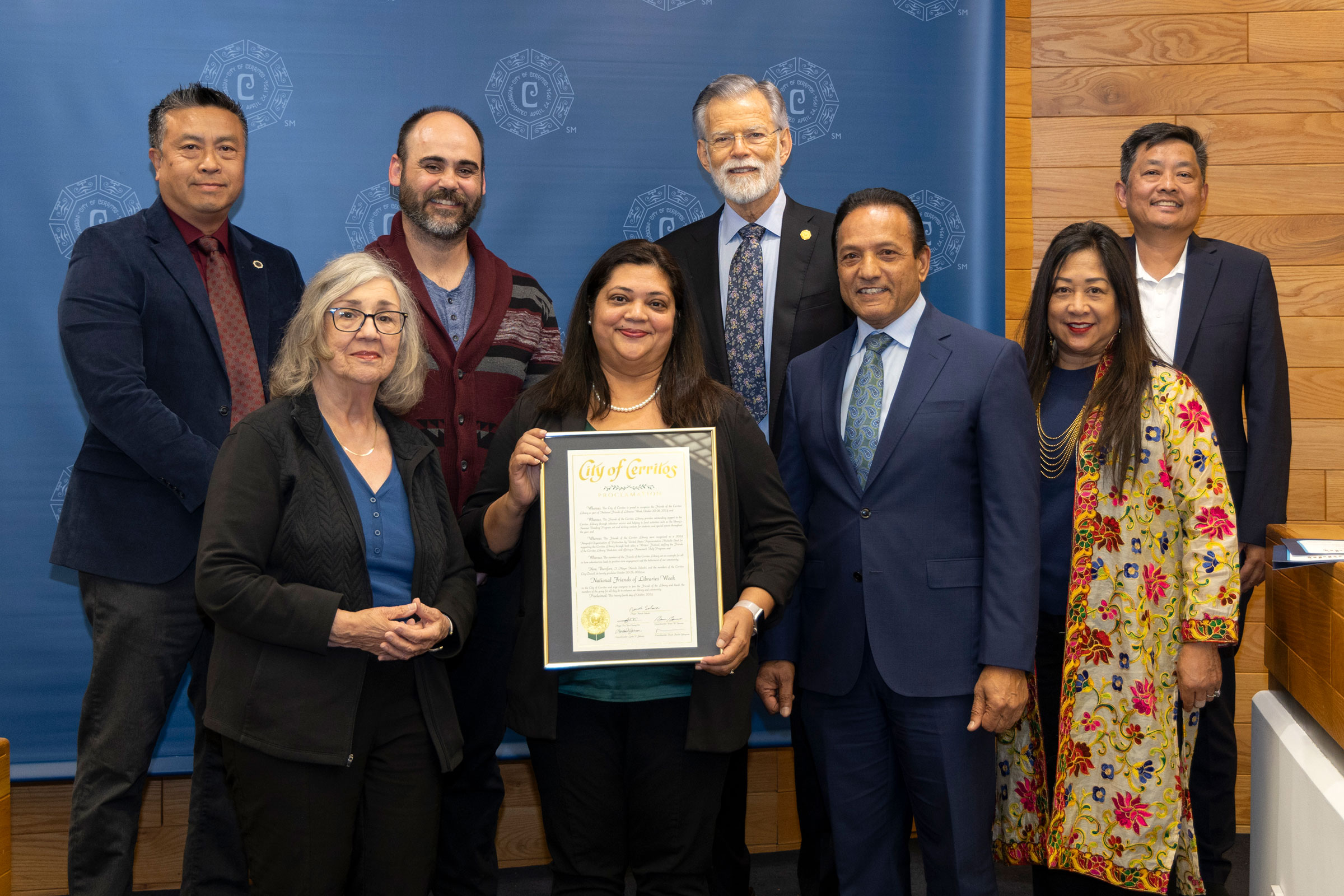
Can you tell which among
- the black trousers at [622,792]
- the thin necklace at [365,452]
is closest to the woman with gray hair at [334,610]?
the thin necklace at [365,452]

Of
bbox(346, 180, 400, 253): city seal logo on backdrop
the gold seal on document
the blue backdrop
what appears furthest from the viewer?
bbox(346, 180, 400, 253): city seal logo on backdrop

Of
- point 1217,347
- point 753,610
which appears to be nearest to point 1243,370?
point 1217,347

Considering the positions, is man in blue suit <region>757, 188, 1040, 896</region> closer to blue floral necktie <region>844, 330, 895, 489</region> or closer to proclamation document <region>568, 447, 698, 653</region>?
blue floral necktie <region>844, 330, 895, 489</region>

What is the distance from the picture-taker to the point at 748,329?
110 inches

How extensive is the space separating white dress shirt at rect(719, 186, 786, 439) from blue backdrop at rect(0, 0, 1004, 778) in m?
0.52

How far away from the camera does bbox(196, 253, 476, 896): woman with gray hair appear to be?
182 centimetres

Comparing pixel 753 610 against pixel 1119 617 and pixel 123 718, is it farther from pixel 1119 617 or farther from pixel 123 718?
pixel 123 718

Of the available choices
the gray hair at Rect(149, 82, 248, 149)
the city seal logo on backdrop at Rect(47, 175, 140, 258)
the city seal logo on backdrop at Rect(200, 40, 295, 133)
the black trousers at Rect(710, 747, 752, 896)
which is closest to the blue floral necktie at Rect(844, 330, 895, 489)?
the black trousers at Rect(710, 747, 752, 896)

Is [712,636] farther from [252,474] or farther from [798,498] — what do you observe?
[252,474]

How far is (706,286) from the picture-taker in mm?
2904

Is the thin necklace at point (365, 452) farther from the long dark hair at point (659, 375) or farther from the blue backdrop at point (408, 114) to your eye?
the blue backdrop at point (408, 114)

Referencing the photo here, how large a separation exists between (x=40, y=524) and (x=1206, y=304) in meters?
3.78

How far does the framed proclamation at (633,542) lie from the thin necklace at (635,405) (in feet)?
0.54

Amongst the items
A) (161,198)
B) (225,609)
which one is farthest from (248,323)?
(225,609)
